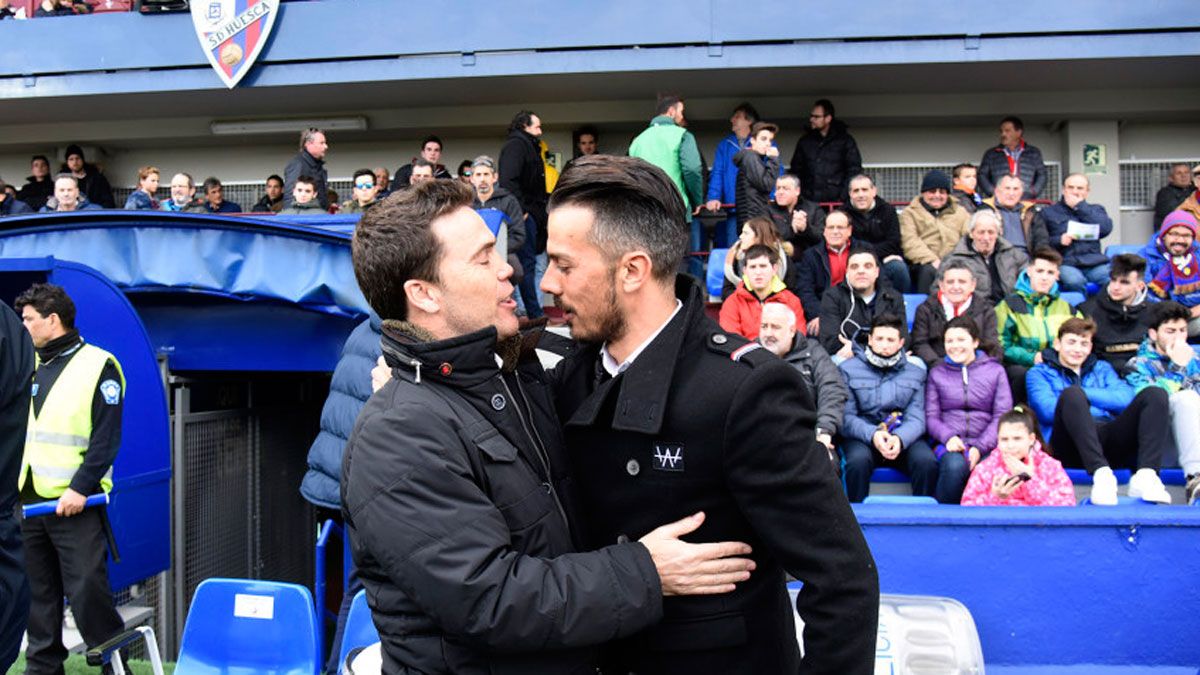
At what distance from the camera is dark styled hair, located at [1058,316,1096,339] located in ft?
19.5

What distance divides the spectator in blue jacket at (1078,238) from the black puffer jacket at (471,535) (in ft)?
24.1

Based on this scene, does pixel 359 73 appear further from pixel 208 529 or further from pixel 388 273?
pixel 388 273

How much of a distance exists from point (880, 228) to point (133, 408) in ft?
18.5

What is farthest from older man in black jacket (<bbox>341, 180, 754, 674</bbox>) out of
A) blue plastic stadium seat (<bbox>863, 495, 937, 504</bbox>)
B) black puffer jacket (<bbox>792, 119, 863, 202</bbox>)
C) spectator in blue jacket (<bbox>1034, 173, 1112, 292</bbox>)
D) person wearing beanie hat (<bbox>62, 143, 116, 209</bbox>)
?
person wearing beanie hat (<bbox>62, 143, 116, 209</bbox>)

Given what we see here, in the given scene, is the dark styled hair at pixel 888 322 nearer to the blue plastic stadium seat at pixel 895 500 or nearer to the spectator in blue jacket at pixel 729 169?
the blue plastic stadium seat at pixel 895 500

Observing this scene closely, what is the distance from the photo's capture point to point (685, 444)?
5.68 feet

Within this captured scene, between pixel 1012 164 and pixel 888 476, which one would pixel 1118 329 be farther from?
pixel 1012 164

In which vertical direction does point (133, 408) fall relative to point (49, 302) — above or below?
below

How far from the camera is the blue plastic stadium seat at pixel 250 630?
398 centimetres

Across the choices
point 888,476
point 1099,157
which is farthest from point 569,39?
point 1099,157

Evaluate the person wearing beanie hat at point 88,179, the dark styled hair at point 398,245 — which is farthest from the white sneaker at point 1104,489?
the person wearing beanie hat at point 88,179

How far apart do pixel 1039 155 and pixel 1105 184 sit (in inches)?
77.5

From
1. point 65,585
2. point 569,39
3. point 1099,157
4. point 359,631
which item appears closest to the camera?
point 359,631

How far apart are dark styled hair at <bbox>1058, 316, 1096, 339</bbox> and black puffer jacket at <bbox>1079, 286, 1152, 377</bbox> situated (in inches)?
25.1
